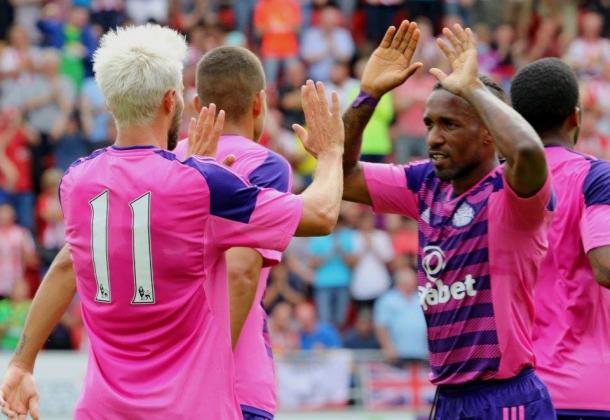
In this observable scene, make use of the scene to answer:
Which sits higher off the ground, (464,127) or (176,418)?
(464,127)

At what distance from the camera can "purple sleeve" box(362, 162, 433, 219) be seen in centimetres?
648

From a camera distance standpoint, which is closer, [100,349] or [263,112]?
[100,349]

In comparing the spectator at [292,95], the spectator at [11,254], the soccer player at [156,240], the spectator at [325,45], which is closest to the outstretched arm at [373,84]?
the soccer player at [156,240]

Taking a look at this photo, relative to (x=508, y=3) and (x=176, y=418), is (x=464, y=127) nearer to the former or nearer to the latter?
(x=176, y=418)

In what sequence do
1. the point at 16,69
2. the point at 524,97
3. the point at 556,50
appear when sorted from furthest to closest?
1. the point at 556,50
2. the point at 16,69
3. the point at 524,97

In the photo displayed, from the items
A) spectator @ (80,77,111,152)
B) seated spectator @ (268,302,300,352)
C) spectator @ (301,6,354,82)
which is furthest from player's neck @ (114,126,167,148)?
spectator @ (301,6,354,82)

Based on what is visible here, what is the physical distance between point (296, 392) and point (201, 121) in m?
9.25

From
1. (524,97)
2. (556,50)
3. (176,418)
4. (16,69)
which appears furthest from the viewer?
(556,50)

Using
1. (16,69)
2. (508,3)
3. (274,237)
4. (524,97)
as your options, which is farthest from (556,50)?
(274,237)

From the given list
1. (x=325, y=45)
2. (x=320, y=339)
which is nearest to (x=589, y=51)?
(x=325, y=45)

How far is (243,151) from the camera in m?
6.27

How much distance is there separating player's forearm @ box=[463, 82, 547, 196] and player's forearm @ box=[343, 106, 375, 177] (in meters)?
1.04

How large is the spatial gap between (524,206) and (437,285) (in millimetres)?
635

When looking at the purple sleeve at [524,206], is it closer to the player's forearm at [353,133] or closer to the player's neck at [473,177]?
the player's neck at [473,177]
